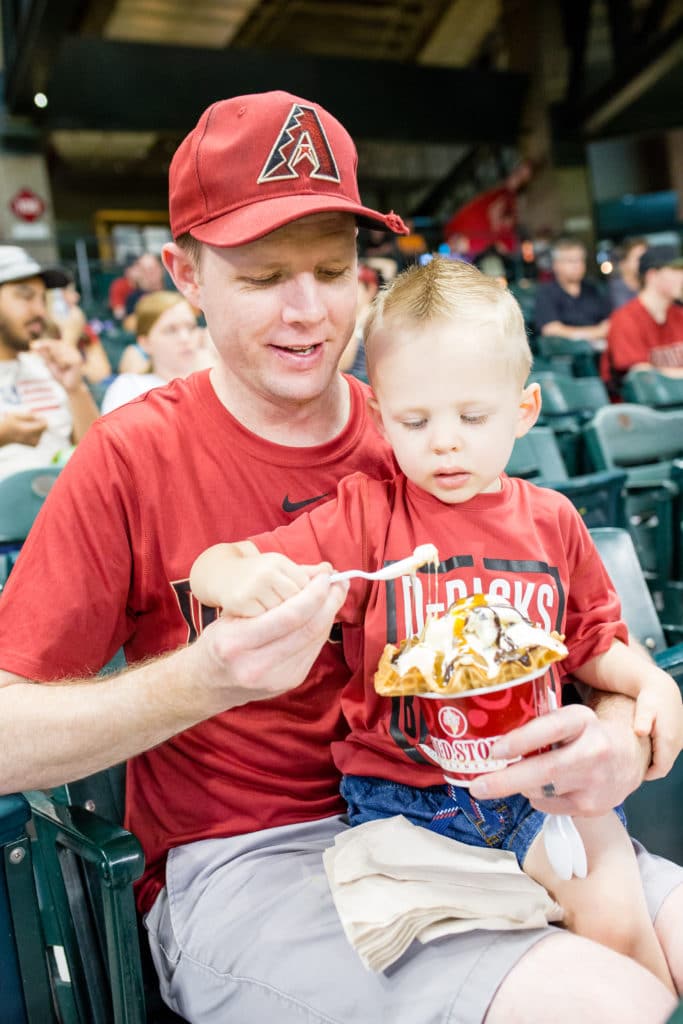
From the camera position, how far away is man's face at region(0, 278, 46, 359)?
12.8ft

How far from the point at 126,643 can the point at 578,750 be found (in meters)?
0.75

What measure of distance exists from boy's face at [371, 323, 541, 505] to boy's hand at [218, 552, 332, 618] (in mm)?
307

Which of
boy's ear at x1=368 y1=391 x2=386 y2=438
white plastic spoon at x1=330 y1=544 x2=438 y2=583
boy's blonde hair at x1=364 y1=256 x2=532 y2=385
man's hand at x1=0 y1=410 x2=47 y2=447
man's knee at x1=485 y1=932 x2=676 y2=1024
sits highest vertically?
man's hand at x1=0 y1=410 x2=47 y2=447

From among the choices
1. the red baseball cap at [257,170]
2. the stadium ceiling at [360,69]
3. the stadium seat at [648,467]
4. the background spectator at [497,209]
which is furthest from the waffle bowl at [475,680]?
the background spectator at [497,209]

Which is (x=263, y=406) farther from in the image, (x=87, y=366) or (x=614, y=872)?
(x=87, y=366)

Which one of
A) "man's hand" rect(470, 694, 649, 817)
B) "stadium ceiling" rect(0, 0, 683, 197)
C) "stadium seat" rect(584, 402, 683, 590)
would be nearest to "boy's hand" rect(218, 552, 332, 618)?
"man's hand" rect(470, 694, 649, 817)

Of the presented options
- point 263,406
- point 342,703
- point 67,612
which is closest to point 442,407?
point 263,406

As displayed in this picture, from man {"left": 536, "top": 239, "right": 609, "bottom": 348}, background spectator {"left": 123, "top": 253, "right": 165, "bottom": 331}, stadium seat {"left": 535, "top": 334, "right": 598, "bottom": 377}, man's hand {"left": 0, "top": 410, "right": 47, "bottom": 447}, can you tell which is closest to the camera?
man's hand {"left": 0, "top": 410, "right": 47, "bottom": 447}

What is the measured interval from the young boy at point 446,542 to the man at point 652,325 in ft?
16.2

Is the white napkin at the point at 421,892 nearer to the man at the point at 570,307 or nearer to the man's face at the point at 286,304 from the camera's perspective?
the man's face at the point at 286,304

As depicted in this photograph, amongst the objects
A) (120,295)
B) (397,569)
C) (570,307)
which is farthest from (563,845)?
(120,295)

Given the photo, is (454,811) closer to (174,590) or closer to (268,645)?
(268,645)

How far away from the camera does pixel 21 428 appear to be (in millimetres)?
3482

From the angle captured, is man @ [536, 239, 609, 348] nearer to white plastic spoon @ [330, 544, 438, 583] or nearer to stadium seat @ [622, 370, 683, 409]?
stadium seat @ [622, 370, 683, 409]
